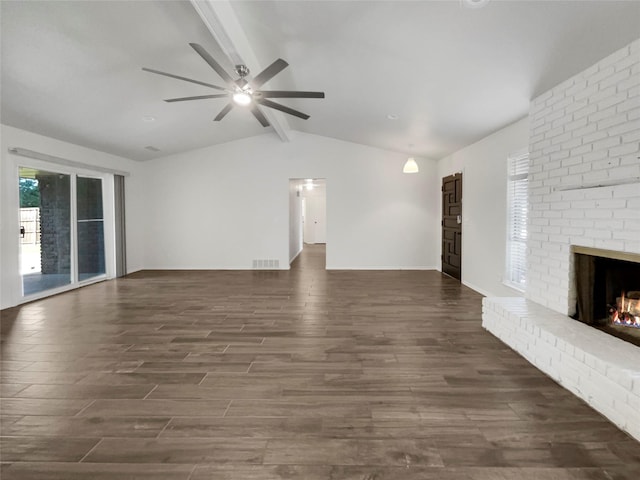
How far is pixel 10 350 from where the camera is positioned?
3.03 meters

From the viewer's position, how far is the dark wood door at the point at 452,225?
6.27m

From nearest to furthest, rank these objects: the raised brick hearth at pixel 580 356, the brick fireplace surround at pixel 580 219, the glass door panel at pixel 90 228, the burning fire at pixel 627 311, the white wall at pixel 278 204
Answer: the raised brick hearth at pixel 580 356 → the brick fireplace surround at pixel 580 219 → the burning fire at pixel 627 311 → the glass door panel at pixel 90 228 → the white wall at pixel 278 204

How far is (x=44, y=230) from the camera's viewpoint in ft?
16.9

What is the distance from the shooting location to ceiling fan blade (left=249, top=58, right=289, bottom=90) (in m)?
2.72

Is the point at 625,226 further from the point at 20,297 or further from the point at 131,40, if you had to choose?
the point at 20,297

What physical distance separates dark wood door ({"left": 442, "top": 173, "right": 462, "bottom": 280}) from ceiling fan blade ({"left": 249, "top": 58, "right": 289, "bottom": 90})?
177 inches

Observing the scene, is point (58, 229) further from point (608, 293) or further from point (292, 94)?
point (608, 293)

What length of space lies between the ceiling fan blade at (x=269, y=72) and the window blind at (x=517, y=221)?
10.8ft

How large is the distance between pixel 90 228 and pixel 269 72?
5.37 metres

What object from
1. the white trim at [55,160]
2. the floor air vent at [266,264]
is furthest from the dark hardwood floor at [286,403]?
the floor air vent at [266,264]

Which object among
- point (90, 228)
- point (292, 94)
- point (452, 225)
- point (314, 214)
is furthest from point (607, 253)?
point (314, 214)

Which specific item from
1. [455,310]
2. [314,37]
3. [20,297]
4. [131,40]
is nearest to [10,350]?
[20,297]

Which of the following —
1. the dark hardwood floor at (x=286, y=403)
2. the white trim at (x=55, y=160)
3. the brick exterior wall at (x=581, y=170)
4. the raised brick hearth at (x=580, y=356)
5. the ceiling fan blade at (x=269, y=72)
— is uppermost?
the ceiling fan blade at (x=269, y=72)

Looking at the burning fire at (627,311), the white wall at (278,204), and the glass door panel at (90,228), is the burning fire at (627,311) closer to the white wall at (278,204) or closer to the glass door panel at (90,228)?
the white wall at (278,204)
